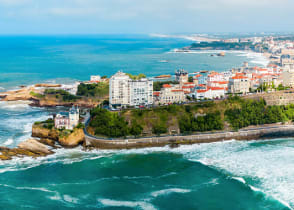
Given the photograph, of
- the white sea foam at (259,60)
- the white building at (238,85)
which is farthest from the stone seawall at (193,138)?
the white sea foam at (259,60)

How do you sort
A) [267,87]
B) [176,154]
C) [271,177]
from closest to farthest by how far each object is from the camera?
[271,177], [176,154], [267,87]

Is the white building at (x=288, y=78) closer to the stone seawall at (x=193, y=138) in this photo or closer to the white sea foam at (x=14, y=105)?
the stone seawall at (x=193, y=138)

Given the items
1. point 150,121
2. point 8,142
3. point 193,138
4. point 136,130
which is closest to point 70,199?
point 136,130

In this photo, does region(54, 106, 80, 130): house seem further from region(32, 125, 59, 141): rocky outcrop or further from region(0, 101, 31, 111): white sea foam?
region(0, 101, 31, 111): white sea foam

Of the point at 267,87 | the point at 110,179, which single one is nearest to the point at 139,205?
the point at 110,179

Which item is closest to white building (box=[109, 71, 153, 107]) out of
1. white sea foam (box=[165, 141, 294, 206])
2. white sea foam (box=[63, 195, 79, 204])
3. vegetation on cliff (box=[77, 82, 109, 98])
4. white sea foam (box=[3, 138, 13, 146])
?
white sea foam (box=[165, 141, 294, 206])

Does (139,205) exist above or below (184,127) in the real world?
below

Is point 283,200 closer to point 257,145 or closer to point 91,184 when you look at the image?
point 257,145
